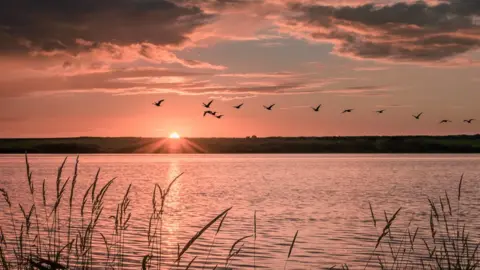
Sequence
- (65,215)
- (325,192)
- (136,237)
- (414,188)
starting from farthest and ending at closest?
(414,188)
(325,192)
(65,215)
(136,237)

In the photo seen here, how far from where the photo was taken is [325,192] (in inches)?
2645

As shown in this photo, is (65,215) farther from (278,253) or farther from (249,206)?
(278,253)

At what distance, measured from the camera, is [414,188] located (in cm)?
7350

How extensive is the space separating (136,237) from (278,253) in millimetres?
7662

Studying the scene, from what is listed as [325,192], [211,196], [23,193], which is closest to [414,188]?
[325,192]

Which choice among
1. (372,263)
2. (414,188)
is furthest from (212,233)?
(414,188)

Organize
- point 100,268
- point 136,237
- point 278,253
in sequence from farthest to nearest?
point 136,237 < point 278,253 < point 100,268

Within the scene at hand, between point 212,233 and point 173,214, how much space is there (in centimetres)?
1226

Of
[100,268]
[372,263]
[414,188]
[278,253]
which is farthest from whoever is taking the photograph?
[414,188]

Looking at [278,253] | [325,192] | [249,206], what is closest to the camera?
[278,253]

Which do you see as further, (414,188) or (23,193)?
(414,188)

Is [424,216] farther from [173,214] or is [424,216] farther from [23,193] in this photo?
[23,193]

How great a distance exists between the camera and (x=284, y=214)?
4341 centimetres

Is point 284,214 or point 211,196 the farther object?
point 211,196
